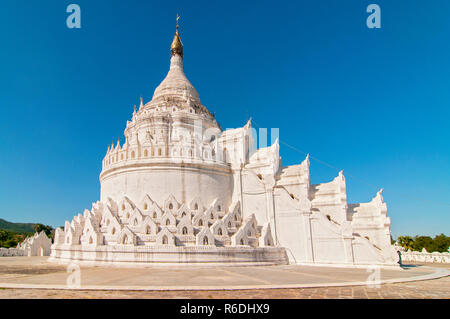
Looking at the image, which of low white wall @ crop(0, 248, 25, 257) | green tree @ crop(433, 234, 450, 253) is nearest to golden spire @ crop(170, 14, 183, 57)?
low white wall @ crop(0, 248, 25, 257)

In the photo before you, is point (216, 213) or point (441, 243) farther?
point (441, 243)

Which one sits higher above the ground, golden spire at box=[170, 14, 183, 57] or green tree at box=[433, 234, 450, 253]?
golden spire at box=[170, 14, 183, 57]

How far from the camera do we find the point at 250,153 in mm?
30641

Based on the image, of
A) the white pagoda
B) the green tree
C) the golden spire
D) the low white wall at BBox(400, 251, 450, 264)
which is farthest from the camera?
the green tree

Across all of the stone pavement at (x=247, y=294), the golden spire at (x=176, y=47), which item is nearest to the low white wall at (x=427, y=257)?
the stone pavement at (x=247, y=294)

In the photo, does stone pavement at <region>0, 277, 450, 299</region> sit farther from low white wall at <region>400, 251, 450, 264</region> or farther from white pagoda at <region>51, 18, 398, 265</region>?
low white wall at <region>400, 251, 450, 264</region>

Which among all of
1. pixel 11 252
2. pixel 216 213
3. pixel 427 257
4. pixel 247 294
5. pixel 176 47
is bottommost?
pixel 427 257

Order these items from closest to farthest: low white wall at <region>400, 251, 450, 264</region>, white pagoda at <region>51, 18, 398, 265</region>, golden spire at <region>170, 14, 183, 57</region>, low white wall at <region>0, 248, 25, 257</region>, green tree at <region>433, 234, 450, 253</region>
Result: 1. white pagoda at <region>51, 18, 398, 265</region>
2. low white wall at <region>400, 251, 450, 264</region>
3. low white wall at <region>0, 248, 25, 257</region>
4. golden spire at <region>170, 14, 183, 57</region>
5. green tree at <region>433, 234, 450, 253</region>

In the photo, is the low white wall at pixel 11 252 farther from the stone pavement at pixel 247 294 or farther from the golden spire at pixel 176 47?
the stone pavement at pixel 247 294

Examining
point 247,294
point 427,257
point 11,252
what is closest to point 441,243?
point 427,257

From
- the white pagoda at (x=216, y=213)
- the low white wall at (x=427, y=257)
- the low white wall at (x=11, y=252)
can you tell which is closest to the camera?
the white pagoda at (x=216, y=213)

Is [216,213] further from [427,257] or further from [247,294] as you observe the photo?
[427,257]

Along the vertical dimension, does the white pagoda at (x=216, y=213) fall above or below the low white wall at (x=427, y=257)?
above
